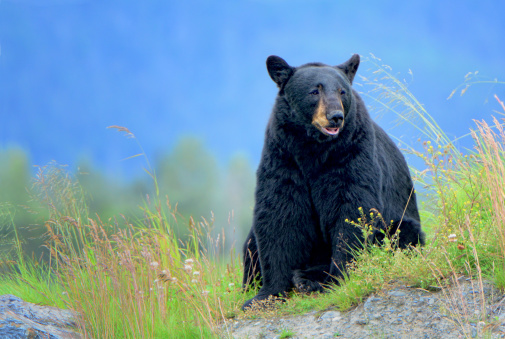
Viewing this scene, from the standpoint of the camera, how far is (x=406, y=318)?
162 inches

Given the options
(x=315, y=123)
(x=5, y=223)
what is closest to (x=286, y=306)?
(x=315, y=123)

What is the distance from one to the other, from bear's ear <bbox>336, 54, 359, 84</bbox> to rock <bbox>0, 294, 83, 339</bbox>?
3.12 m

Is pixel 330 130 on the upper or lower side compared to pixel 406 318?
upper

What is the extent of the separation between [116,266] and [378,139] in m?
2.68

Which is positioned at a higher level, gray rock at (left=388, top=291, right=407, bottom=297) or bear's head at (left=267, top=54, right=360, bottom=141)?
bear's head at (left=267, top=54, right=360, bottom=141)

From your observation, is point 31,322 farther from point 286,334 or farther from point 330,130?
point 330,130

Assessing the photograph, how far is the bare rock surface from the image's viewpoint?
3834mm

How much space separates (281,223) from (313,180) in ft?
1.52

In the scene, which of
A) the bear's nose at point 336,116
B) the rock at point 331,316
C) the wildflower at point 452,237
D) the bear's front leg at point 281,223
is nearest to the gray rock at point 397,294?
the rock at point 331,316

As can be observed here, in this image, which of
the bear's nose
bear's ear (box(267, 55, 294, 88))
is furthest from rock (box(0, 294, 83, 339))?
bear's ear (box(267, 55, 294, 88))

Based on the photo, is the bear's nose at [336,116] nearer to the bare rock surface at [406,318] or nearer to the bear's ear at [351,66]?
the bear's ear at [351,66]

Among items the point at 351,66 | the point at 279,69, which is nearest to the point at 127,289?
the point at 279,69

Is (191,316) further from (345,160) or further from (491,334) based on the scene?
(491,334)

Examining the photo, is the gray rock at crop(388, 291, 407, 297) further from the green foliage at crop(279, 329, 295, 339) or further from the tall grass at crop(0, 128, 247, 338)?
the tall grass at crop(0, 128, 247, 338)
